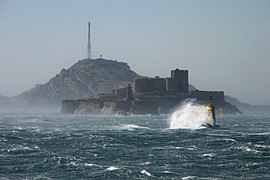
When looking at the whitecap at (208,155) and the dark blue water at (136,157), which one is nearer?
the dark blue water at (136,157)

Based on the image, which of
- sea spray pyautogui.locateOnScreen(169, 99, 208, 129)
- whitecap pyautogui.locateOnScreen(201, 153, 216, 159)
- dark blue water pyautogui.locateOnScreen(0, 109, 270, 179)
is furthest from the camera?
sea spray pyautogui.locateOnScreen(169, 99, 208, 129)

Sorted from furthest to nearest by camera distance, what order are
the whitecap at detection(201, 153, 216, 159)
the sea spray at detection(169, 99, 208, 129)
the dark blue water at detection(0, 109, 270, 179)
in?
1. the sea spray at detection(169, 99, 208, 129)
2. the whitecap at detection(201, 153, 216, 159)
3. the dark blue water at detection(0, 109, 270, 179)

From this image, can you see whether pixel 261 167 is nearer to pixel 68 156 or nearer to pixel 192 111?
pixel 68 156

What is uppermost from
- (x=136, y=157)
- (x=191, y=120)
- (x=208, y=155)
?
(x=191, y=120)

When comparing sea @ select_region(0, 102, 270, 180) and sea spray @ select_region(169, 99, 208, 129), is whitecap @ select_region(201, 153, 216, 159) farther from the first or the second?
sea spray @ select_region(169, 99, 208, 129)

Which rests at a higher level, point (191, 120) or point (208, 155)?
point (191, 120)

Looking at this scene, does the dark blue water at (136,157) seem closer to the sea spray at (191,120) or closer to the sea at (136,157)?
the sea at (136,157)

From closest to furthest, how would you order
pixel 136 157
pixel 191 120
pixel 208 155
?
pixel 136 157 < pixel 208 155 < pixel 191 120

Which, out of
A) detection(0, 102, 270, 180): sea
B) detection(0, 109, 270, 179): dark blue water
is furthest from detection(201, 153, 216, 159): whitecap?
detection(0, 102, 270, 180): sea

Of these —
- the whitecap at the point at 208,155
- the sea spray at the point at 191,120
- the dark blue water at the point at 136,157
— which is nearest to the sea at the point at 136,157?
the dark blue water at the point at 136,157

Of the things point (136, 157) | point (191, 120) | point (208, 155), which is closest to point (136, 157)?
point (136, 157)

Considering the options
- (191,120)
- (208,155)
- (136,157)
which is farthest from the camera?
(191,120)

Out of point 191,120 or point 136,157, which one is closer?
point 136,157

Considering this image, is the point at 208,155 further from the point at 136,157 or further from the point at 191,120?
the point at 191,120
